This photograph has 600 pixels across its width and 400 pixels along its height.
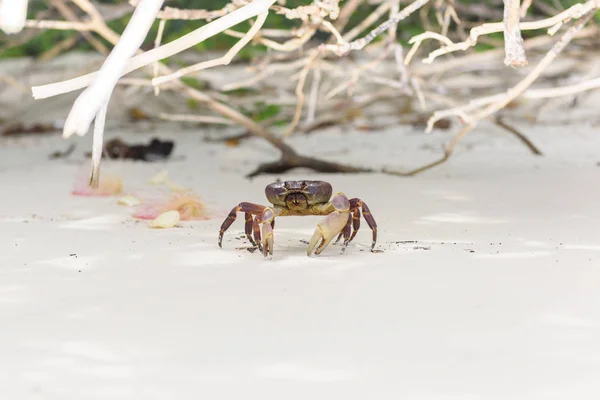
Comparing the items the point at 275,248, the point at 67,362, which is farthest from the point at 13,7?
the point at 275,248

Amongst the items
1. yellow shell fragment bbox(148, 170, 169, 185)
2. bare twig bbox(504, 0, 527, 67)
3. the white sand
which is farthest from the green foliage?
bare twig bbox(504, 0, 527, 67)

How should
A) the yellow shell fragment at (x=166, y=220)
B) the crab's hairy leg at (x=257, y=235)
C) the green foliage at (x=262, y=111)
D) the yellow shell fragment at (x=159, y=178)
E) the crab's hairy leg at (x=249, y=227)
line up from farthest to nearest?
1. the green foliage at (x=262, y=111)
2. the yellow shell fragment at (x=159, y=178)
3. the yellow shell fragment at (x=166, y=220)
4. the crab's hairy leg at (x=249, y=227)
5. the crab's hairy leg at (x=257, y=235)

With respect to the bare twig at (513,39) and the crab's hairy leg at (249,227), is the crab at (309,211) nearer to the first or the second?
the crab's hairy leg at (249,227)

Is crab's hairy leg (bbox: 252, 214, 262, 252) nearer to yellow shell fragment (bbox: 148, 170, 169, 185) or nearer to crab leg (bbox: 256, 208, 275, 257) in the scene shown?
crab leg (bbox: 256, 208, 275, 257)

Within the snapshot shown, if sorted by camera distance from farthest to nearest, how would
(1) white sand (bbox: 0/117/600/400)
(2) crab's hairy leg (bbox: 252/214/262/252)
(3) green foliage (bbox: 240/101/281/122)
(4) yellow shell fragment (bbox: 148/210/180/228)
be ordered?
(3) green foliage (bbox: 240/101/281/122), (4) yellow shell fragment (bbox: 148/210/180/228), (2) crab's hairy leg (bbox: 252/214/262/252), (1) white sand (bbox: 0/117/600/400)

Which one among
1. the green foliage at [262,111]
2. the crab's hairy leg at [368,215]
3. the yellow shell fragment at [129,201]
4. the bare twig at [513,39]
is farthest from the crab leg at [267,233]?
the green foliage at [262,111]

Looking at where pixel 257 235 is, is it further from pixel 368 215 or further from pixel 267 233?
pixel 368 215

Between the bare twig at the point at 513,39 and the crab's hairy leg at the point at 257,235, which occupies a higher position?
the bare twig at the point at 513,39

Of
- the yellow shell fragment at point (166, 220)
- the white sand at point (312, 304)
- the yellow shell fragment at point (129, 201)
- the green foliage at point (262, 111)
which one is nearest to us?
the white sand at point (312, 304)
